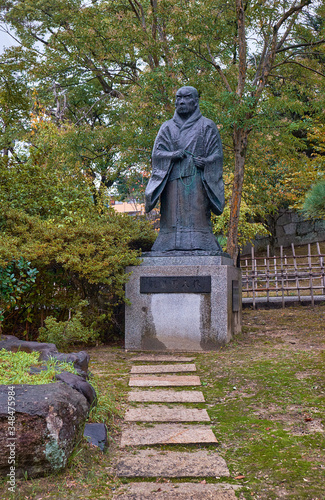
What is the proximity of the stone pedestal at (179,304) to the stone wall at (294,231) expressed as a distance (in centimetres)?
2039

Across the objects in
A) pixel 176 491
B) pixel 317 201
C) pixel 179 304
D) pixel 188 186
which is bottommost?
pixel 176 491

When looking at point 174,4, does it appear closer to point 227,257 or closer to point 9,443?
point 227,257

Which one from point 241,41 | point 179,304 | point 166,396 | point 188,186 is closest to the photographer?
point 166,396

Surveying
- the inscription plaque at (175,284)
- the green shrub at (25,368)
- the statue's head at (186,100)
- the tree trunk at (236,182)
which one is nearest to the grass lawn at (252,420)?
the green shrub at (25,368)

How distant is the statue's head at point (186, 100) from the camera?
6750 millimetres

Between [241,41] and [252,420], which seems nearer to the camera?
[252,420]

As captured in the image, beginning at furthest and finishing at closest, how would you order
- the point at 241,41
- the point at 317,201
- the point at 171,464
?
the point at 241,41, the point at 317,201, the point at 171,464

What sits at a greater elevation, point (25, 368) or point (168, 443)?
point (25, 368)

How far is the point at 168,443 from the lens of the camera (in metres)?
3.07

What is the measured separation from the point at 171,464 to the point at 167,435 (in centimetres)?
48

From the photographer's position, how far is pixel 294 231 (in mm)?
26672

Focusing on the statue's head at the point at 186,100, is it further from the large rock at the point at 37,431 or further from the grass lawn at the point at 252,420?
the large rock at the point at 37,431

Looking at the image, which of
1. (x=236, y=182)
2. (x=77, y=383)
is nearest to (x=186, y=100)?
(x=236, y=182)

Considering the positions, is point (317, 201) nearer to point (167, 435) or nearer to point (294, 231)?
point (167, 435)
